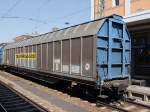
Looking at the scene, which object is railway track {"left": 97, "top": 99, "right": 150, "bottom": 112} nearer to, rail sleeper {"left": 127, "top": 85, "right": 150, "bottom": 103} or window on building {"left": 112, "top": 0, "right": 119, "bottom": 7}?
rail sleeper {"left": 127, "top": 85, "right": 150, "bottom": 103}

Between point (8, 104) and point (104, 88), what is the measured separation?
15.6 ft

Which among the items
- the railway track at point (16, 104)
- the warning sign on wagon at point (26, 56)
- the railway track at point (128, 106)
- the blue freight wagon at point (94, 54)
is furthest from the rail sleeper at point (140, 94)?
the warning sign on wagon at point (26, 56)

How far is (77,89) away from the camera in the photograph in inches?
586

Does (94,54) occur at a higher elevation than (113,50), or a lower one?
lower

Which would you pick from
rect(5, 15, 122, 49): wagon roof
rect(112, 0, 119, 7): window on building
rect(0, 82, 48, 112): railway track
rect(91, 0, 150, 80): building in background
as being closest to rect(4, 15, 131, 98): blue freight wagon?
rect(5, 15, 122, 49): wagon roof

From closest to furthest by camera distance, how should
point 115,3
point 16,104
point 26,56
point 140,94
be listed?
point 16,104
point 140,94
point 26,56
point 115,3

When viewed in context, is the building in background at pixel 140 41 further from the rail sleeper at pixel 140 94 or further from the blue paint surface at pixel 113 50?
the rail sleeper at pixel 140 94

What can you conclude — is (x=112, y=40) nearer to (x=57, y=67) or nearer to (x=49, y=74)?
(x=57, y=67)

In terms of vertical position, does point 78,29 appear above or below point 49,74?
above

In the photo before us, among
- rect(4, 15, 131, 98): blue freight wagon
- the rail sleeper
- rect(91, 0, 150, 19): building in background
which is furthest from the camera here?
rect(91, 0, 150, 19): building in background

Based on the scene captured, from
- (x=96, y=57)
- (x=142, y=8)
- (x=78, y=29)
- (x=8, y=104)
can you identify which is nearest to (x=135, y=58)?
(x=142, y=8)

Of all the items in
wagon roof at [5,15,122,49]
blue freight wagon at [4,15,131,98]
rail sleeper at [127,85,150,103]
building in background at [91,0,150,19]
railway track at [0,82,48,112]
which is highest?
building in background at [91,0,150,19]

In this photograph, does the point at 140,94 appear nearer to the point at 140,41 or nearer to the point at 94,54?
the point at 94,54

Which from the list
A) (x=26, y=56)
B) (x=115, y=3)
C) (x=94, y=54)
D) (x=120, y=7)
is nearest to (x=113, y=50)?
(x=94, y=54)
